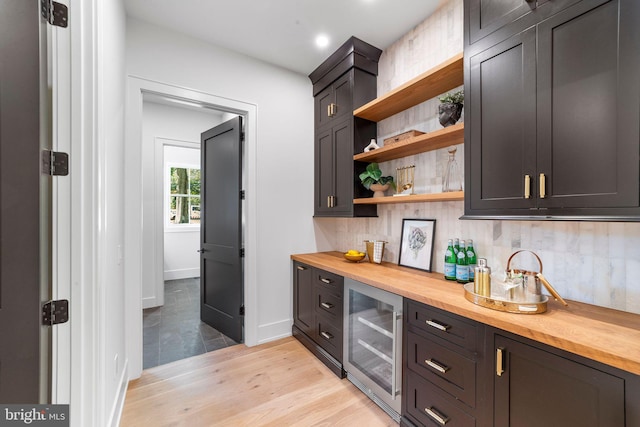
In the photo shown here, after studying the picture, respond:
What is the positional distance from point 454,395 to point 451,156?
151 centimetres

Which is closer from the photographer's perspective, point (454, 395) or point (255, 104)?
point (454, 395)

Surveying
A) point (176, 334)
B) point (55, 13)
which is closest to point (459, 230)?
point (55, 13)

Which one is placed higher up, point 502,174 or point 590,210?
point 502,174

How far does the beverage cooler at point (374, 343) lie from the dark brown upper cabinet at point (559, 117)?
0.85m

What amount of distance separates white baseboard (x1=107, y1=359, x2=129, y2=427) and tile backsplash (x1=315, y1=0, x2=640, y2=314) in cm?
212

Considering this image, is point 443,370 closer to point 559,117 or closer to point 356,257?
point 356,257

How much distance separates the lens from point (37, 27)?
3.23ft

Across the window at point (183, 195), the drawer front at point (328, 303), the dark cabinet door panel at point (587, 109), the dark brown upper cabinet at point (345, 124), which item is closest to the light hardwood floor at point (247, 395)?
the drawer front at point (328, 303)

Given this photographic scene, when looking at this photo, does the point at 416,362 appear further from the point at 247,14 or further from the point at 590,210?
the point at 247,14

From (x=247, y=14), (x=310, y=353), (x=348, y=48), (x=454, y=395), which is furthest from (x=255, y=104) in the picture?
(x=454, y=395)

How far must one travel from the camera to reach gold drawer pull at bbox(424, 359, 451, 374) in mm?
1450

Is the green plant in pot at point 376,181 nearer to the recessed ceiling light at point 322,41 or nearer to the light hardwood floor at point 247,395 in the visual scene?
the recessed ceiling light at point 322,41

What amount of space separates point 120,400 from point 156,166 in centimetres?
317

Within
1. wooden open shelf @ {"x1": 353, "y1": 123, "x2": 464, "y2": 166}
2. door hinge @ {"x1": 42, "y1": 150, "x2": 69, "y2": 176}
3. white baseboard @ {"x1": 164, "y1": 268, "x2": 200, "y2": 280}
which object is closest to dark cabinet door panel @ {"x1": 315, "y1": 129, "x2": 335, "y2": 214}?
wooden open shelf @ {"x1": 353, "y1": 123, "x2": 464, "y2": 166}
